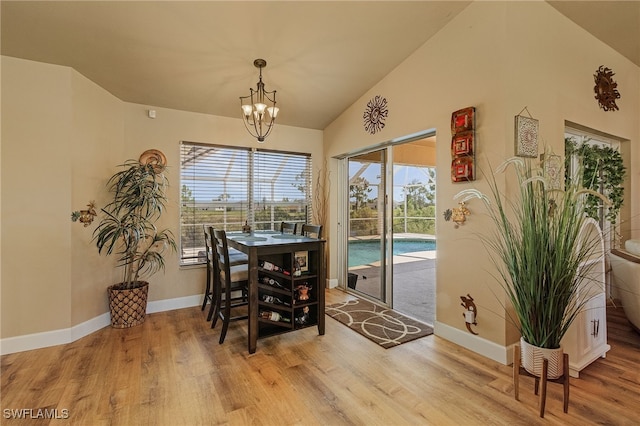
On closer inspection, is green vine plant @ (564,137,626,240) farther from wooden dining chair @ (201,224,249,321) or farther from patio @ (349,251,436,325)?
wooden dining chair @ (201,224,249,321)

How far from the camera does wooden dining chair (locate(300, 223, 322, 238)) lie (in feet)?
10.2

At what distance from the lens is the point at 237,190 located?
4.00 m

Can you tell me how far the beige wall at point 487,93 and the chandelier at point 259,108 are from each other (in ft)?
4.64

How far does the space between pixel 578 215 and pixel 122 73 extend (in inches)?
152

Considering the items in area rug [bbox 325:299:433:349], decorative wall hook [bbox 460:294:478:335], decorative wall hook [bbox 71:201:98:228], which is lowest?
area rug [bbox 325:299:433:349]

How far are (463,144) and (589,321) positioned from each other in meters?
1.64

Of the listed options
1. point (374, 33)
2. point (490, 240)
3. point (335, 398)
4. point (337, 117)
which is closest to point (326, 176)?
point (337, 117)

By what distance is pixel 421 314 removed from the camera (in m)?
3.39

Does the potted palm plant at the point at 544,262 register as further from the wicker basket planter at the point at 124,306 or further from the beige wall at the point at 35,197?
Result: the beige wall at the point at 35,197

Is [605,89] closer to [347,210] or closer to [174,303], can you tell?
[347,210]

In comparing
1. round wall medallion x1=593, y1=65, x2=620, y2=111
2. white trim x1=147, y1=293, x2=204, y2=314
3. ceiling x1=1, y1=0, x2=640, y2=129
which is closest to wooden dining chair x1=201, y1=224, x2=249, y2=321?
white trim x1=147, y1=293, x2=204, y2=314

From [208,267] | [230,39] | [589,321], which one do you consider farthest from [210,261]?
[589,321]

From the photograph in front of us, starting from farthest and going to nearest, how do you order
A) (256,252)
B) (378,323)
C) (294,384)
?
1. (378,323)
2. (256,252)
3. (294,384)

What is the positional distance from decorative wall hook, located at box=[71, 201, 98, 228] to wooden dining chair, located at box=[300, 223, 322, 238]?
2.13 meters
